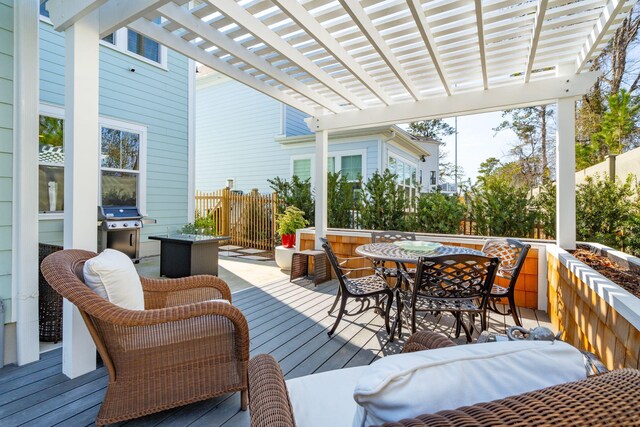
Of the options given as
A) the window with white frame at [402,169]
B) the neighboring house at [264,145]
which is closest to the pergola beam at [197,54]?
the neighboring house at [264,145]

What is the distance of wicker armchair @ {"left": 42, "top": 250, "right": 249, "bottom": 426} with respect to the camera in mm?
1646

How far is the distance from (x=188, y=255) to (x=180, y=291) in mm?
2729

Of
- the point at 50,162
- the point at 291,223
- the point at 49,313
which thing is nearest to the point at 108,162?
the point at 50,162

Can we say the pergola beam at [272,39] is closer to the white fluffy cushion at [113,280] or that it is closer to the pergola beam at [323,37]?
the pergola beam at [323,37]

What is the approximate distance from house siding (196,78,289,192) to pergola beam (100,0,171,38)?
7318 millimetres

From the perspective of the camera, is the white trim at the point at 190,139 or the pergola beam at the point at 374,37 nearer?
the pergola beam at the point at 374,37

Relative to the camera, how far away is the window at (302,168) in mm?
9398

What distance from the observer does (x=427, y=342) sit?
1.45m

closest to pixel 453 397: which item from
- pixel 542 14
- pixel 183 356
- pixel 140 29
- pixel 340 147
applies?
pixel 183 356

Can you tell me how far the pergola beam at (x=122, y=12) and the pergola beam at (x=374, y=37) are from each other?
1343 mm

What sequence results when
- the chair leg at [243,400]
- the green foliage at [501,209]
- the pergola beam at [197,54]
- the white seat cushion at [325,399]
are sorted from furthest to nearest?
1. the green foliage at [501,209]
2. the pergola beam at [197,54]
3. the chair leg at [243,400]
4. the white seat cushion at [325,399]

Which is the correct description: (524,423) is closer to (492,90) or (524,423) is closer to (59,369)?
(59,369)

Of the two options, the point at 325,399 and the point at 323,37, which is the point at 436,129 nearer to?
the point at 323,37

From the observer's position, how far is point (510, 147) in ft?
48.3
